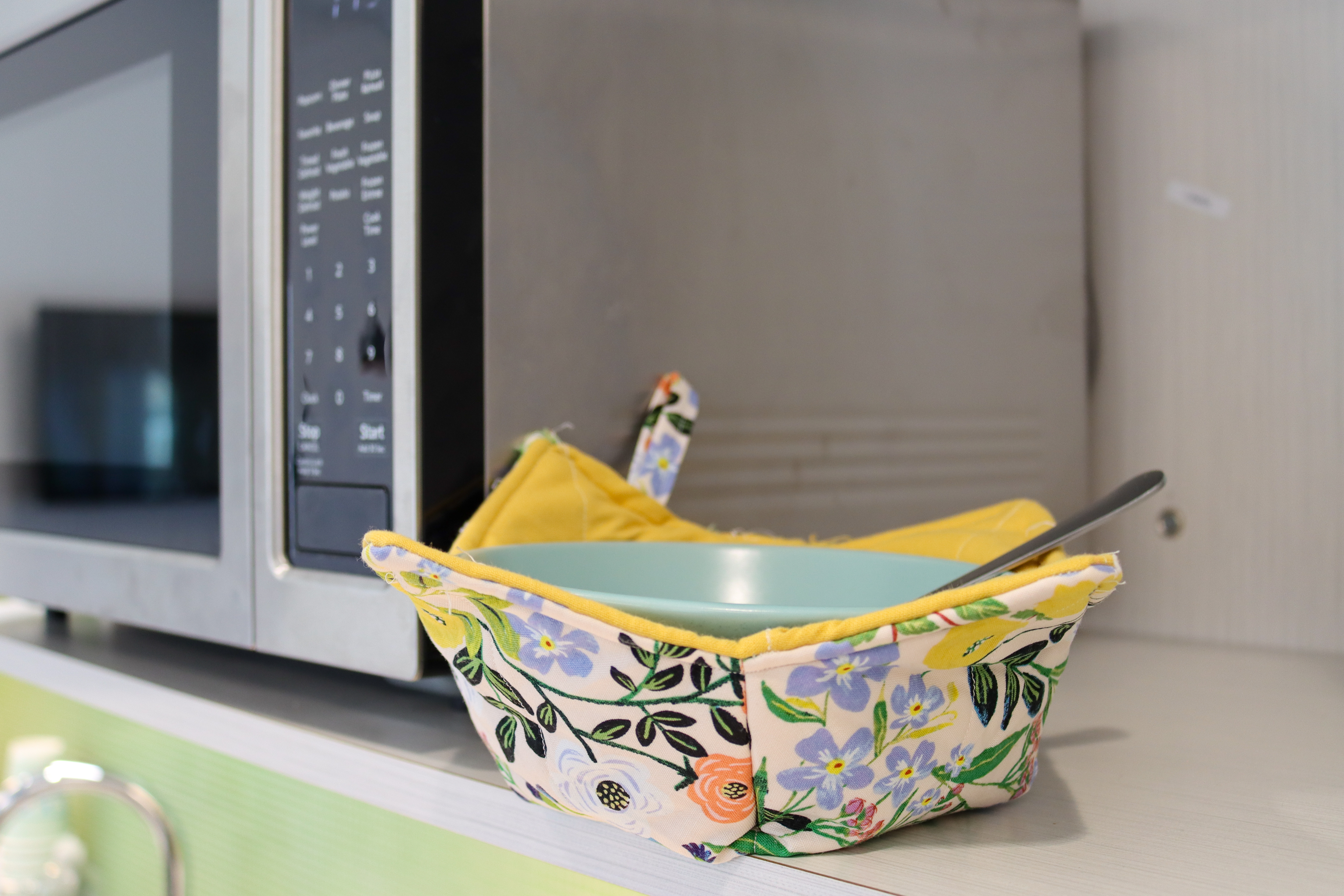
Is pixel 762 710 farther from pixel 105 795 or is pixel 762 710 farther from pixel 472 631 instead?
pixel 105 795

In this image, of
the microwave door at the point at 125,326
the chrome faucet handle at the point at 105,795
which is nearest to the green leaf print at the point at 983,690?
the microwave door at the point at 125,326

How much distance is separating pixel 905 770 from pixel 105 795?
52cm

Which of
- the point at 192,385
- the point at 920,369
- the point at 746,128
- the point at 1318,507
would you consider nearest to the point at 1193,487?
the point at 1318,507

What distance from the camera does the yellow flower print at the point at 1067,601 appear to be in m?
0.25

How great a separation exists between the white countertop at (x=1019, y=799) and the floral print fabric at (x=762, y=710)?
0.7 inches

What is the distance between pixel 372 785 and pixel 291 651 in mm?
102

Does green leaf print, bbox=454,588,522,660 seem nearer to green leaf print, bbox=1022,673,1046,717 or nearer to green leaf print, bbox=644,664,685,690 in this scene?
green leaf print, bbox=644,664,685,690

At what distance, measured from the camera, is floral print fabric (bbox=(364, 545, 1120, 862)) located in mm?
256

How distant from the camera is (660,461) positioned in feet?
1.65

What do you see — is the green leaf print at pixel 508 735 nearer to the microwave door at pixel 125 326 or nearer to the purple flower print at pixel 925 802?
the purple flower print at pixel 925 802

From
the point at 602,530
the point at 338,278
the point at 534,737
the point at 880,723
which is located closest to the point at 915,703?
the point at 880,723


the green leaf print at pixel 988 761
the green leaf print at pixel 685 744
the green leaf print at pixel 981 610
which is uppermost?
the green leaf print at pixel 981 610

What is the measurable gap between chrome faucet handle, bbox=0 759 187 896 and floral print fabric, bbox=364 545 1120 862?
0.36m

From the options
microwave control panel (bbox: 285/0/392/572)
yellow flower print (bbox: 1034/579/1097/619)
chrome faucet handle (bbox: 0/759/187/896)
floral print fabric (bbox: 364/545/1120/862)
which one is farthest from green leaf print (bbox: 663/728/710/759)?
chrome faucet handle (bbox: 0/759/187/896)
